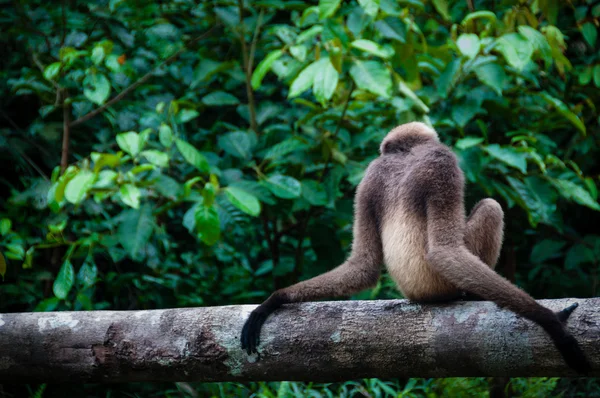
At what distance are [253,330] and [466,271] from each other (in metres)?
1.08

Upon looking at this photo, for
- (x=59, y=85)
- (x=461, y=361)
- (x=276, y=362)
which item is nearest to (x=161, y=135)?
(x=59, y=85)

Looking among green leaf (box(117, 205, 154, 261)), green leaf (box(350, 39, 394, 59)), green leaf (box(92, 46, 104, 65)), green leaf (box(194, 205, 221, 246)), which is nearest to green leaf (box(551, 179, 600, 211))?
green leaf (box(350, 39, 394, 59))

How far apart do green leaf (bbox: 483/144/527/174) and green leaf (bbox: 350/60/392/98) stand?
38.1 inches

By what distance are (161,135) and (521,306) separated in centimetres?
298

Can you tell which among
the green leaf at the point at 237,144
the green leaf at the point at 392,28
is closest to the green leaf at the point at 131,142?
the green leaf at the point at 237,144

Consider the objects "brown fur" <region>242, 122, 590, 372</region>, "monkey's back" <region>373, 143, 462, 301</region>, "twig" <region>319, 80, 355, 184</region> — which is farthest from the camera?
"twig" <region>319, 80, 355, 184</region>

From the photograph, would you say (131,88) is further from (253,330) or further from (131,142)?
(253,330)

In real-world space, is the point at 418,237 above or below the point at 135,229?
above

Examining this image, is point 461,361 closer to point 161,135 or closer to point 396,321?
point 396,321

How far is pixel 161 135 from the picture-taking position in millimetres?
4855

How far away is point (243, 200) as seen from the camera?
4.61 meters

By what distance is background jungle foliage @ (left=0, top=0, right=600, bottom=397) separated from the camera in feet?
16.0

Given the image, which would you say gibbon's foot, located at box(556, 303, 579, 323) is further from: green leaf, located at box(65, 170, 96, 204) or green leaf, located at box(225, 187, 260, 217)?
green leaf, located at box(65, 170, 96, 204)

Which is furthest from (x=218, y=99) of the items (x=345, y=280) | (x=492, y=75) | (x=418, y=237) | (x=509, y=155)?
(x=418, y=237)
